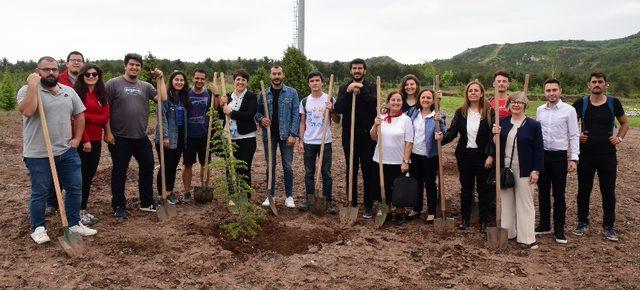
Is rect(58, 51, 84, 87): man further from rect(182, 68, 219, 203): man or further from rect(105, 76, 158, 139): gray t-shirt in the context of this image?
rect(182, 68, 219, 203): man

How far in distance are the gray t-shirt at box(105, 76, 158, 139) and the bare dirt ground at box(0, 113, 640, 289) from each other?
3.85 ft

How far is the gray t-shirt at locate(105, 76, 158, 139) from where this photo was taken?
5.36 meters

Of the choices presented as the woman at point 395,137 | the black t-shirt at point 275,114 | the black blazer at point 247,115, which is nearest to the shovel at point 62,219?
the black blazer at point 247,115

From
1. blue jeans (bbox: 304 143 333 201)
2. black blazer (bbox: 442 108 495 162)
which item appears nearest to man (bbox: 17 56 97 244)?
blue jeans (bbox: 304 143 333 201)

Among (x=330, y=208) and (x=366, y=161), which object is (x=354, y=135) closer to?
(x=366, y=161)

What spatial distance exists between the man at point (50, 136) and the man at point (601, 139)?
18.9 feet

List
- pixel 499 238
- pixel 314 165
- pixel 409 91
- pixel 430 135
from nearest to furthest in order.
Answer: pixel 499 238, pixel 430 135, pixel 409 91, pixel 314 165

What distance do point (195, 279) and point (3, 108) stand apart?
21.5 metres

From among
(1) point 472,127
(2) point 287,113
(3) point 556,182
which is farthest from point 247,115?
(3) point 556,182

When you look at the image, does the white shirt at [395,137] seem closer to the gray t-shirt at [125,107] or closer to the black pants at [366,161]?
the black pants at [366,161]

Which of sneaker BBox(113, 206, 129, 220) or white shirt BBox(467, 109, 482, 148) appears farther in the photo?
sneaker BBox(113, 206, 129, 220)

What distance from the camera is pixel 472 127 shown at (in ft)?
16.7

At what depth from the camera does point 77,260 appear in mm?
4352

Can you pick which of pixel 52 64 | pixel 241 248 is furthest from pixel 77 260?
pixel 52 64
